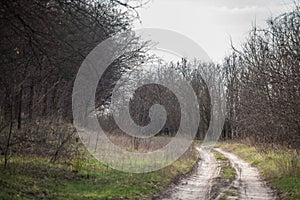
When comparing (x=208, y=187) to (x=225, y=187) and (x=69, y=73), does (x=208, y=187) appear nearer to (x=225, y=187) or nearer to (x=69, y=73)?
(x=225, y=187)

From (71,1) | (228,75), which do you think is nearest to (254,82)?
(71,1)

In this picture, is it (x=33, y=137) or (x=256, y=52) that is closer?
(x=33, y=137)

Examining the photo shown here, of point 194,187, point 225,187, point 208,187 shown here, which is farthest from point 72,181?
point 225,187

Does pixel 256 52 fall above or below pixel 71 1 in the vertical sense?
above

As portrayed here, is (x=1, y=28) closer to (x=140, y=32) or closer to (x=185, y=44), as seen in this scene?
(x=140, y=32)

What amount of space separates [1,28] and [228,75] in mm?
48908

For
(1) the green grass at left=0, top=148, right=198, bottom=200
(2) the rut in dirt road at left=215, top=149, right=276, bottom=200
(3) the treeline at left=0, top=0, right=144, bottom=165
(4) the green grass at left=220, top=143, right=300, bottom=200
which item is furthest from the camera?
(4) the green grass at left=220, top=143, right=300, bottom=200

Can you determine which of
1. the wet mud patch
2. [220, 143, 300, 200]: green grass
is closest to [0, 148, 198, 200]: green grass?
the wet mud patch

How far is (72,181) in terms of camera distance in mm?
12141

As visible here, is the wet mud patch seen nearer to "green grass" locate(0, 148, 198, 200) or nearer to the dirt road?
the dirt road

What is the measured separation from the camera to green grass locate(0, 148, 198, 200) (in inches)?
391

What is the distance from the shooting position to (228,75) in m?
55.3

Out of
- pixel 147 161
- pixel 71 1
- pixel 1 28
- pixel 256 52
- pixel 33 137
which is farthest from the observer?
pixel 256 52

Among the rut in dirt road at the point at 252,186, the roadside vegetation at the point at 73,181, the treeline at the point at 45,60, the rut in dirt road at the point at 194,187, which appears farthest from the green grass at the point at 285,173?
the treeline at the point at 45,60
